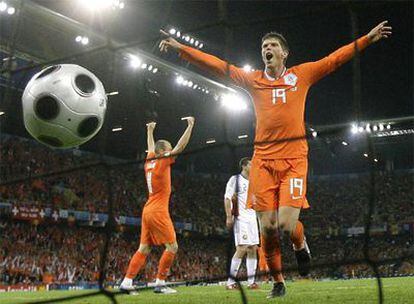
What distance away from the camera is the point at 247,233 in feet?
23.4

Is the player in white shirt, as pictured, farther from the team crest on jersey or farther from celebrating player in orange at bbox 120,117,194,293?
the team crest on jersey

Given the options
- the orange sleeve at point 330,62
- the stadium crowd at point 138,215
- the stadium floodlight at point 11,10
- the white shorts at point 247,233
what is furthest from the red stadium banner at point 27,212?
the orange sleeve at point 330,62

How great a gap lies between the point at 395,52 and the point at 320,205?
43.0 ft

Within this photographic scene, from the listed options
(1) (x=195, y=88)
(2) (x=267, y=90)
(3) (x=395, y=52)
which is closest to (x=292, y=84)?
(2) (x=267, y=90)

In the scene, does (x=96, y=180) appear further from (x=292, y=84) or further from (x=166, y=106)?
(x=292, y=84)

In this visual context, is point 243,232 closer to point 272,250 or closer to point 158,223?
point 158,223

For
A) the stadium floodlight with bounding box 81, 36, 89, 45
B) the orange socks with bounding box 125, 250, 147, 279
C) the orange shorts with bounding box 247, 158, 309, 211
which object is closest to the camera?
the orange shorts with bounding box 247, 158, 309, 211

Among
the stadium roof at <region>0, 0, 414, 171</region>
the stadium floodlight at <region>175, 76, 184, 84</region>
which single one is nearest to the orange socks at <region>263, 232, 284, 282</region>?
the stadium roof at <region>0, 0, 414, 171</region>

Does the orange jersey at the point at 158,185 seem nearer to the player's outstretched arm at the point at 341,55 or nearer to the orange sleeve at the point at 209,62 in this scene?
the orange sleeve at the point at 209,62

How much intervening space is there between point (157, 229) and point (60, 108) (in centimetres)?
261

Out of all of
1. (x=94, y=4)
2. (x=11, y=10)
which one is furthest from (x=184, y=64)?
(x=11, y=10)

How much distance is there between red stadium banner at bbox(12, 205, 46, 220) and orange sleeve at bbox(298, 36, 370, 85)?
1545cm

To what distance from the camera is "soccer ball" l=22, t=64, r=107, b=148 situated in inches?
159

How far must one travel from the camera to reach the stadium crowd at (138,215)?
17.8 meters
